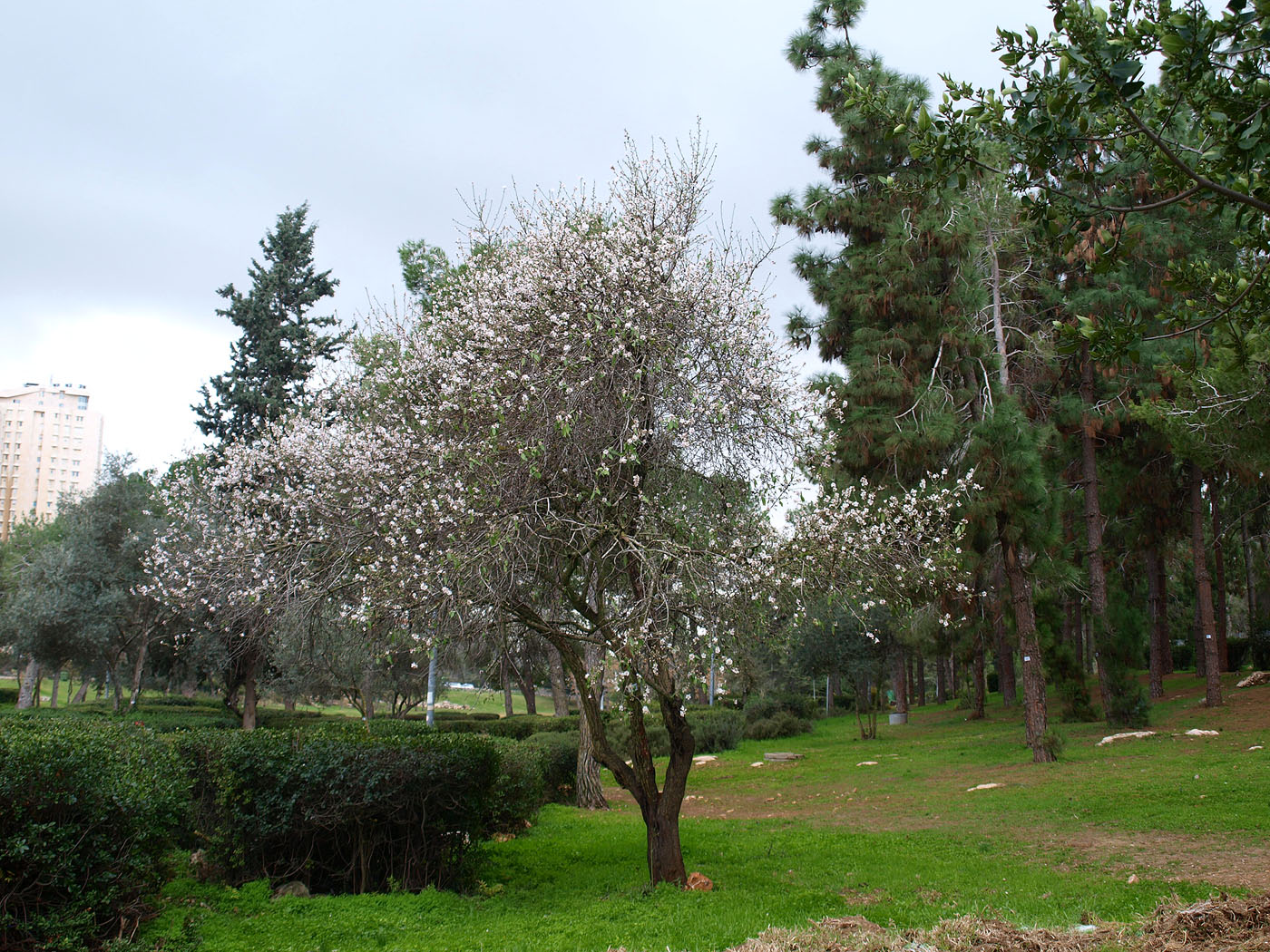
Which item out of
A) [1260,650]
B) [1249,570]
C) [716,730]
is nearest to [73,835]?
[716,730]

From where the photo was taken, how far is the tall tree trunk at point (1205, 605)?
19172 mm

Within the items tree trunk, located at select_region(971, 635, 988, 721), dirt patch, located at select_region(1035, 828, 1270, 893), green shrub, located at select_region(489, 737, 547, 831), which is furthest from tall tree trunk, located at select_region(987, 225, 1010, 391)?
green shrub, located at select_region(489, 737, 547, 831)

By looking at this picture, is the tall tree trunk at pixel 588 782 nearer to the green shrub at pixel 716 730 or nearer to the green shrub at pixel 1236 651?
the green shrub at pixel 716 730

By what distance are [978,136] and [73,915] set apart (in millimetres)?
7615

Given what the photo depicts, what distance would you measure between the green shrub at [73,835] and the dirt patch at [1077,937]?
4272 millimetres

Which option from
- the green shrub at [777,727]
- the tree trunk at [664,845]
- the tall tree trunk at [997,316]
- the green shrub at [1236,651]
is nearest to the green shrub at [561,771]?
the tree trunk at [664,845]

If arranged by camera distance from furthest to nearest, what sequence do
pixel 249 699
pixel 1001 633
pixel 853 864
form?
pixel 1001 633 → pixel 249 699 → pixel 853 864

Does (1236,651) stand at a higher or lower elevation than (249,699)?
higher

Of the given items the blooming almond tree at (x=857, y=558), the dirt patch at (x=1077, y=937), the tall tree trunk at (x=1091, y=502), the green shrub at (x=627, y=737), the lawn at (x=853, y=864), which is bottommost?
the green shrub at (x=627, y=737)

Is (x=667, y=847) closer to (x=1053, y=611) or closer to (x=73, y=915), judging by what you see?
(x=73, y=915)

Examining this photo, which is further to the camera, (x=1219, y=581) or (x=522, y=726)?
(x=1219, y=581)

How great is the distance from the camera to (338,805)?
7.50 meters

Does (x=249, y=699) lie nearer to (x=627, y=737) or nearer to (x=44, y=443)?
(x=627, y=737)

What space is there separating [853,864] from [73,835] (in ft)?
23.5
